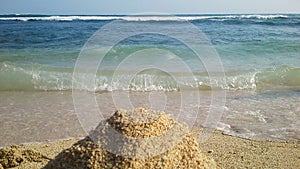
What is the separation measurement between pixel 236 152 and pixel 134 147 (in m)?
2.10

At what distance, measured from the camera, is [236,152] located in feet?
14.3

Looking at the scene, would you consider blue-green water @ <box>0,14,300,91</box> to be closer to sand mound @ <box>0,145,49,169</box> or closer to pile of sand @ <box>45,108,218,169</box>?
sand mound @ <box>0,145,49,169</box>

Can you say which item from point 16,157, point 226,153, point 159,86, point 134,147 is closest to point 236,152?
point 226,153

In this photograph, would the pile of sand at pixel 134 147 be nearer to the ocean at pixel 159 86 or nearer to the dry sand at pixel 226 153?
the dry sand at pixel 226 153

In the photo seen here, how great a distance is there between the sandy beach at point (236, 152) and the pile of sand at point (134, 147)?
1.10m

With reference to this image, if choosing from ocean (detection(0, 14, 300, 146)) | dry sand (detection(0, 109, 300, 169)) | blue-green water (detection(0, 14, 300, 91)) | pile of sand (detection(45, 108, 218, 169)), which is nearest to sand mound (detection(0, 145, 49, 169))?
dry sand (detection(0, 109, 300, 169))

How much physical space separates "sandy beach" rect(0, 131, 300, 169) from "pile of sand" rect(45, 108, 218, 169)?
1.10 m

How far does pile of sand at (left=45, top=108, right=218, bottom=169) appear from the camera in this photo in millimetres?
2650

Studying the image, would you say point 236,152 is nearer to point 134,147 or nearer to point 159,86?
point 134,147

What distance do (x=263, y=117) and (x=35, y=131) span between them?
3.85 metres

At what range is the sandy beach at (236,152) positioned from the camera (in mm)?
3949

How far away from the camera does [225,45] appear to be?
17000mm

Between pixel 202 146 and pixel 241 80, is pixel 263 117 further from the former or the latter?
pixel 241 80


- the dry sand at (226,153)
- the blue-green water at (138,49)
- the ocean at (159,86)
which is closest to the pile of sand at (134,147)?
the dry sand at (226,153)
